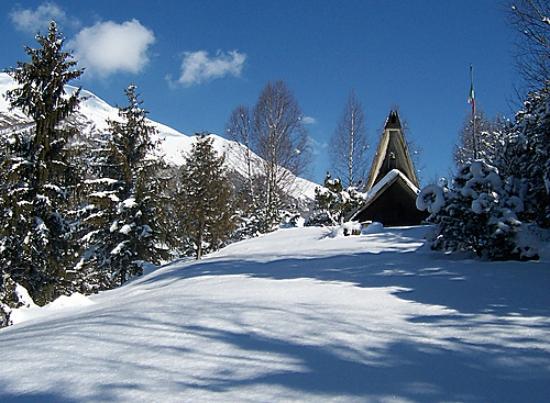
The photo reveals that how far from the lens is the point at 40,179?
46.2 ft

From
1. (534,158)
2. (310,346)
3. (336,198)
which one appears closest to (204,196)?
(336,198)

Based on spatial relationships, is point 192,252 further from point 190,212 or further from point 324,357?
point 324,357

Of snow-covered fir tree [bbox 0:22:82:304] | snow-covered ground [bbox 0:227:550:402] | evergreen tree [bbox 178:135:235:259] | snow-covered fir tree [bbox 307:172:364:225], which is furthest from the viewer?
evergreen tree [bbox 178:135:235:259]

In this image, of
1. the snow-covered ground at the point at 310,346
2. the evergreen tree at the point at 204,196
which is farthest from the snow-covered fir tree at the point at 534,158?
the evergreen tree at the point at 204,196

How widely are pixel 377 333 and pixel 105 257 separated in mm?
17605

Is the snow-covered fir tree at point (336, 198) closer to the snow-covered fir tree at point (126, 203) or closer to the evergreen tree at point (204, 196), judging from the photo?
the evergreen tree at point (204, 196)

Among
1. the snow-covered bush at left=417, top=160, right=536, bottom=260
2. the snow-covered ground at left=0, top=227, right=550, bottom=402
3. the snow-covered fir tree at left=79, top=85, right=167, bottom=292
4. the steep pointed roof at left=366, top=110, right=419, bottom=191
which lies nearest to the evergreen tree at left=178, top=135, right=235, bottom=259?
the snow-covered fir tree at left=79, top=85, right=167, bottom=292

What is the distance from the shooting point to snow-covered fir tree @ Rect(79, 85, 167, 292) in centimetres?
1881

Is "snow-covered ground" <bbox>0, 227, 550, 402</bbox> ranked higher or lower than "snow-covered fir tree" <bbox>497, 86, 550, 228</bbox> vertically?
lower

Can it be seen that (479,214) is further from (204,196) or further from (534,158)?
(204,196)

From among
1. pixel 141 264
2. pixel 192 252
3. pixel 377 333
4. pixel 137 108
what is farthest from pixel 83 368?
pixel 192 252

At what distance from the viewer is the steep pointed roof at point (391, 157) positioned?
1989 centimetres

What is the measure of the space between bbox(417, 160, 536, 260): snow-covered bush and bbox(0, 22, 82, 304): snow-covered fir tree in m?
11.2

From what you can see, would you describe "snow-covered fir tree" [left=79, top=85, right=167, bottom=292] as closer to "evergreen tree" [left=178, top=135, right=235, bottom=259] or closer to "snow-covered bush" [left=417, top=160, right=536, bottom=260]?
"evergreen tree" [left=178, top=135, right=235, bottom=259]
